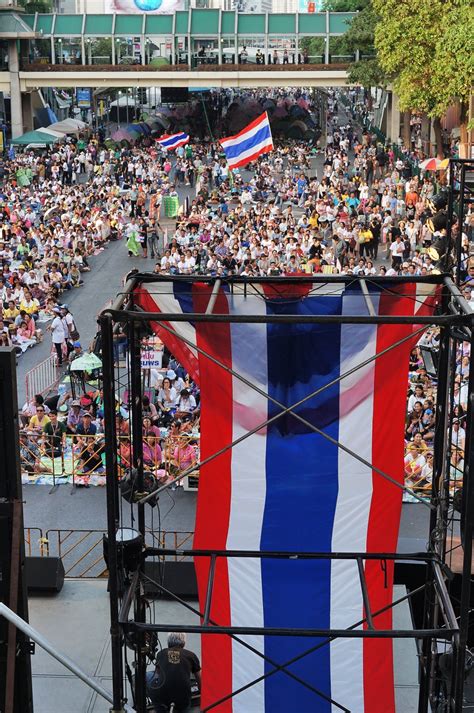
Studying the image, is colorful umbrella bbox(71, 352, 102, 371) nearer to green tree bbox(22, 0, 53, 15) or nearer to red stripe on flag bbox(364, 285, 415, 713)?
red stripe on flag bbox(364, 285, 415, 713)

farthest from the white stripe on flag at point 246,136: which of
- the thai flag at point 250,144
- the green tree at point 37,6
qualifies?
the green tree at point 37,6

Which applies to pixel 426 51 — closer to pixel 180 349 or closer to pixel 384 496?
pixel 180 349

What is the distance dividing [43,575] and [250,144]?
756 inches

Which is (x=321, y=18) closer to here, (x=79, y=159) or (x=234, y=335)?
(x=79, y=159)

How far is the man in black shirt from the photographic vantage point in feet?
31.9

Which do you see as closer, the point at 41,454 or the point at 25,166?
the point at 41,454

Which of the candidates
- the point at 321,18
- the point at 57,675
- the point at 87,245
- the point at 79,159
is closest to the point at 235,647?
the point at 57,675

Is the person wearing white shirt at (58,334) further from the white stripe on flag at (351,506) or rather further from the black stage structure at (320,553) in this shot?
the white stripe on flag at (351,506)

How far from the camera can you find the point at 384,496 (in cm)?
806

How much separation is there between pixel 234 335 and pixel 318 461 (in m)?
1.13

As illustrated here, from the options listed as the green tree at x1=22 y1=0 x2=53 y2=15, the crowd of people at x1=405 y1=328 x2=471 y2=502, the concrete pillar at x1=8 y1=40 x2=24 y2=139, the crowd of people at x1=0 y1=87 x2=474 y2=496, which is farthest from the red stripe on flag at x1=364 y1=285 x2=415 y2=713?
the green tree at x1=22 y1=0 x2=53 y2=15

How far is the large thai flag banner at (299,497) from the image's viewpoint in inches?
314

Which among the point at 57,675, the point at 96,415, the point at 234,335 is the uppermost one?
the point at 234,335

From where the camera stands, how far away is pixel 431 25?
3706 cm
